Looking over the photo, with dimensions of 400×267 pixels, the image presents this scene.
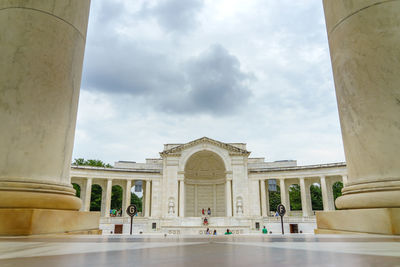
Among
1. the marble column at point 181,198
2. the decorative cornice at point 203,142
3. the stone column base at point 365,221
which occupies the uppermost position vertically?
the decorative cornice at point 203,142

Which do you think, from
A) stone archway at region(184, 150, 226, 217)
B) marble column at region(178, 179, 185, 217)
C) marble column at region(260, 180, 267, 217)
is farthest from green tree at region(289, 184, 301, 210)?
marble column at region(178, 179, 185, 217)

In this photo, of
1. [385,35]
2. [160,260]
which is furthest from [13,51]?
[385,35]

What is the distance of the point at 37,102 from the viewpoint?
930cm

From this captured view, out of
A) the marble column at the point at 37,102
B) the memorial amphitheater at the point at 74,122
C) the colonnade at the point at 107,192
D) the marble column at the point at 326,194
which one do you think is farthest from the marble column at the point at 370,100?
the colonnade at the point at 107,192

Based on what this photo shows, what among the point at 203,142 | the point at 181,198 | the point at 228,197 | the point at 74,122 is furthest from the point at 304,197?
the point at 74,122

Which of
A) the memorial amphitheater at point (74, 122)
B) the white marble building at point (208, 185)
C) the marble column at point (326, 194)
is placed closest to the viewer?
the memorial amphitheater at point (74, 122)

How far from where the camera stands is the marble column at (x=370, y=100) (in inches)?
335

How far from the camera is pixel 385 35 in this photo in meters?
9.16

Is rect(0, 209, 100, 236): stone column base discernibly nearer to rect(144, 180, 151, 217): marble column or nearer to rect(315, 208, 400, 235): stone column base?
rect(315, 208, 400, 235): stone column base

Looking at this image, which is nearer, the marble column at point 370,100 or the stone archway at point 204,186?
the marble column at point 370,100

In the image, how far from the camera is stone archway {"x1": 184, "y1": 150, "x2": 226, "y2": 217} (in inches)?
2827

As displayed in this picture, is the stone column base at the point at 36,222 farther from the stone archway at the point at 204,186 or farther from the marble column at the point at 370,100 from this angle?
the stone archway at the point at 204,186

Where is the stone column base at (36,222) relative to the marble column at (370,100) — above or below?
below

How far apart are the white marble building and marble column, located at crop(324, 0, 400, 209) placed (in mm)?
50623
